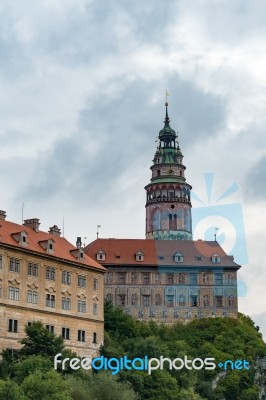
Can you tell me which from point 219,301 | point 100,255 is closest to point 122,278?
point 100,255

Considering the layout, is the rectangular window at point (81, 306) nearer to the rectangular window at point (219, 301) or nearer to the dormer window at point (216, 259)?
the rectangular window at point (219, 301)

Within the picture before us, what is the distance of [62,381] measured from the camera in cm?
5612

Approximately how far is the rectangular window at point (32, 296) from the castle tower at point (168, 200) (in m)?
42.9

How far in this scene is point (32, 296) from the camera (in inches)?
2815

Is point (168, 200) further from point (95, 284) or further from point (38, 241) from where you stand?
point (38, 241)

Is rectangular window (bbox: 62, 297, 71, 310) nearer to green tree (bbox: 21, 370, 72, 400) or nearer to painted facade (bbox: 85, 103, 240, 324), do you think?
green tree (bbox: 21, 370, 72, 400)

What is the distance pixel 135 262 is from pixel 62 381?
136 feet

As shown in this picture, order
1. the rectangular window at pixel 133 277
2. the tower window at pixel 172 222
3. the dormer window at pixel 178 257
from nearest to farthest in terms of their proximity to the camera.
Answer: the rectangular window at pixel 133 277
the dormer window at pixel 178 257
the tower window at pixel 172 222

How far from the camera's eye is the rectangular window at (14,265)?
70.0 metres

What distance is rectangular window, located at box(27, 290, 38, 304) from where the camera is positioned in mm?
71125

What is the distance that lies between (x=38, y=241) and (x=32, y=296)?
587 cm

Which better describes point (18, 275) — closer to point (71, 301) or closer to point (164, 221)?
point (71, 301)

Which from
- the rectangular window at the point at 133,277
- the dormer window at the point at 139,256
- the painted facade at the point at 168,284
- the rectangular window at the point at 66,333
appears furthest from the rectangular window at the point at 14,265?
the dormer window at the point at 139,256

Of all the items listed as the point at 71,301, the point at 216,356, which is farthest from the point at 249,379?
the point at 71,301
